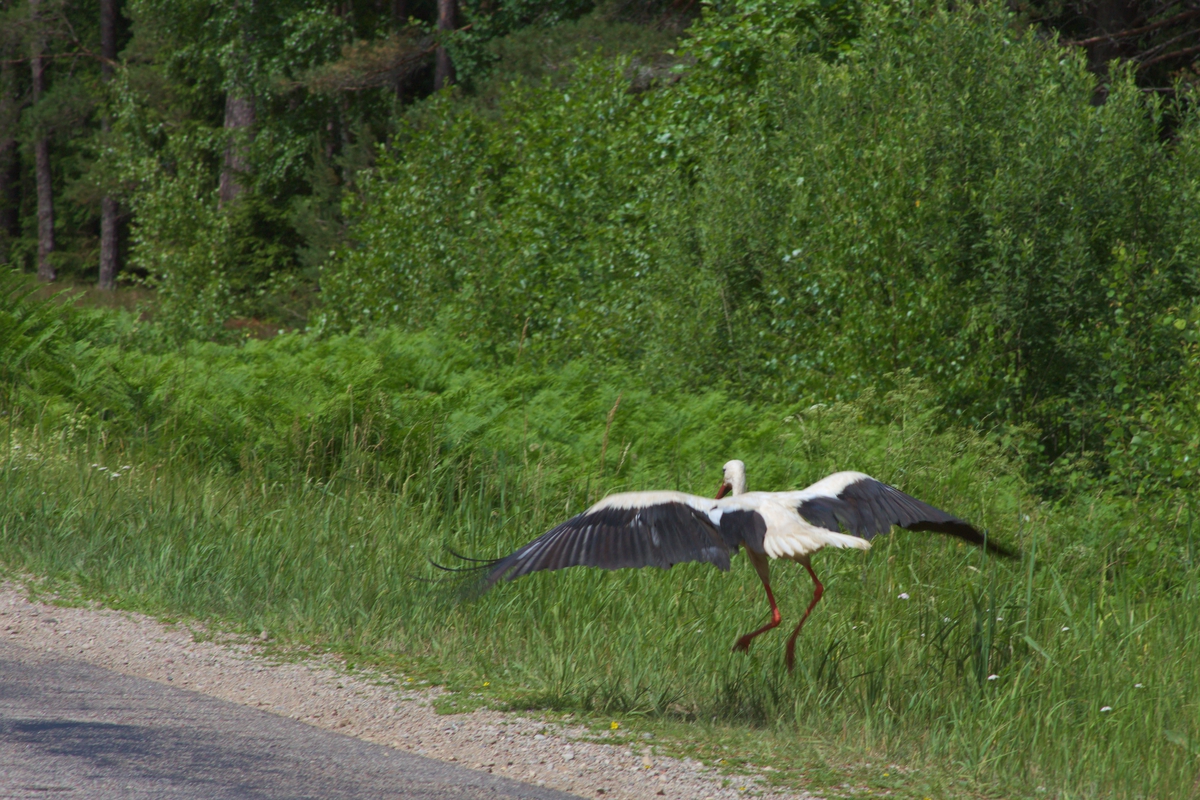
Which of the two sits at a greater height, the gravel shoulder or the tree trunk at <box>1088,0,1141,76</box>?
the tree trunk at <box>1088,0,1141,76</box>

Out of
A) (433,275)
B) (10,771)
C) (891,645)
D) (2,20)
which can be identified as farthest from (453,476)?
(2,20)

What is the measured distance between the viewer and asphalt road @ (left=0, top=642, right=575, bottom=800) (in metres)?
3.65

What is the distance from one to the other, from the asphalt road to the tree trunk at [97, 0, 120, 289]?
114 ft

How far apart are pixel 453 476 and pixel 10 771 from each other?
427cm

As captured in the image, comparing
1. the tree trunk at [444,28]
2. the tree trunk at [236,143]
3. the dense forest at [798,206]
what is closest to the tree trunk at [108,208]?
the tree trunk at [236,143]

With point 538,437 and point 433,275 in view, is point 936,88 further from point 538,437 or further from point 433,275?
point 433,275

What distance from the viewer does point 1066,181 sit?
10203mm

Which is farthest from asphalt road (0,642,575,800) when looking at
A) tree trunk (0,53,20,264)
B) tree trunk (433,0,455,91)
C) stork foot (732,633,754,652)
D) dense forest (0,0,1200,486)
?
tree trunk (0,53,20,264)

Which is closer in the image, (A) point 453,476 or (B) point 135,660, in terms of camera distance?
(B) point 135,660

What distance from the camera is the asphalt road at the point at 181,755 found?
365cm

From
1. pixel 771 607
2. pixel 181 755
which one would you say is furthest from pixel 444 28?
pixel 181 755

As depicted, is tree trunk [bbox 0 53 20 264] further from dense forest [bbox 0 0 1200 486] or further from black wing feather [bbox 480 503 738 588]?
black wing feather [bbox 480 503 738 588]

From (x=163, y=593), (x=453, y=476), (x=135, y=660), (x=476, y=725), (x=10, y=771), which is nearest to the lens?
(x=10, y=771)

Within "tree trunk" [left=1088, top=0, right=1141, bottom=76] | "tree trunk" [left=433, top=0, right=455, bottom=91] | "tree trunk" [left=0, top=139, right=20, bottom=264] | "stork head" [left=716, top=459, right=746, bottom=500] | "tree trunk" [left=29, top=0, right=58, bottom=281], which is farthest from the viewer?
"tree trunk" [left=0, top=139, right=20, bottom=264]
